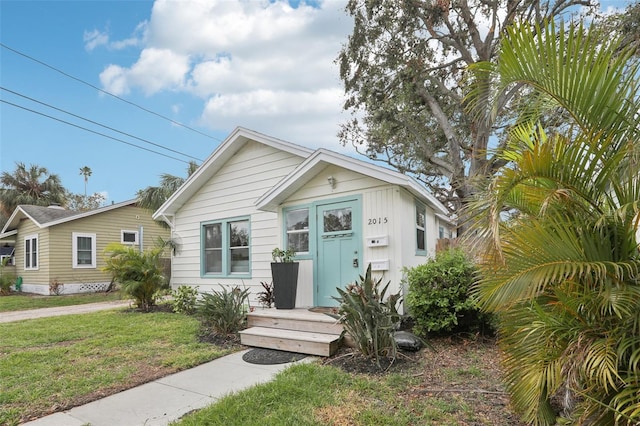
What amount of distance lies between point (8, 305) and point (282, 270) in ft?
35.9

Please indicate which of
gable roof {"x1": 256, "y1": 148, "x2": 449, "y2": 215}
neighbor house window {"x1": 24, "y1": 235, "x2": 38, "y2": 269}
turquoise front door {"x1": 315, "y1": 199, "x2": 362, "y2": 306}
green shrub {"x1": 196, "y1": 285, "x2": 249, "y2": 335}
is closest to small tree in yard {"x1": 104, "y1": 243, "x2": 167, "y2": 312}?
green shrub {"x1": 196, "y1": 285, "x2": 249, "y2": 335}

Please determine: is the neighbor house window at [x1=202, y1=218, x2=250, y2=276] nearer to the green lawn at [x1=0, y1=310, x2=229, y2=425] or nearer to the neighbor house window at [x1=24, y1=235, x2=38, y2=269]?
the green lawn at [x1=0, y1=310, x2=229, y2=425]

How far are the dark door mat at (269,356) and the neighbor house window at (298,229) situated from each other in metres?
2.29

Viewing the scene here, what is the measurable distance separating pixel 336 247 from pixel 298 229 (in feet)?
3.35

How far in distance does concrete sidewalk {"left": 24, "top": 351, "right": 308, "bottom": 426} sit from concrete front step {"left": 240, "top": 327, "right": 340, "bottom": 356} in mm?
472

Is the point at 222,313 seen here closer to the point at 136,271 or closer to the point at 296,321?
the point at 296,321

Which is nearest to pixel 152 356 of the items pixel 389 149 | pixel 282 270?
pixel 282 270

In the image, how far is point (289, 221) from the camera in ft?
25.3

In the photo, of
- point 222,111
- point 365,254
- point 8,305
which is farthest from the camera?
point 222,111

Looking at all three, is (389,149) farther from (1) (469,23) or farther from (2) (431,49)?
(1) (469,23)

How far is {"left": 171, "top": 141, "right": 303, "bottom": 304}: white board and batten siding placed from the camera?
8.56 metres

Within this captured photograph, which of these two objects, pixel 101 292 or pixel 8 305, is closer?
pixel 8 305

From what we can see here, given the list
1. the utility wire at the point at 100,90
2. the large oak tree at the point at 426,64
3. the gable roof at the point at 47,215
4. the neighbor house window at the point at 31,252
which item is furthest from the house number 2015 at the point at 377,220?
the neighbor house window at the point at 31,252

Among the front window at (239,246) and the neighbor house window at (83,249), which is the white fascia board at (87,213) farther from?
the front window at (239,246)
